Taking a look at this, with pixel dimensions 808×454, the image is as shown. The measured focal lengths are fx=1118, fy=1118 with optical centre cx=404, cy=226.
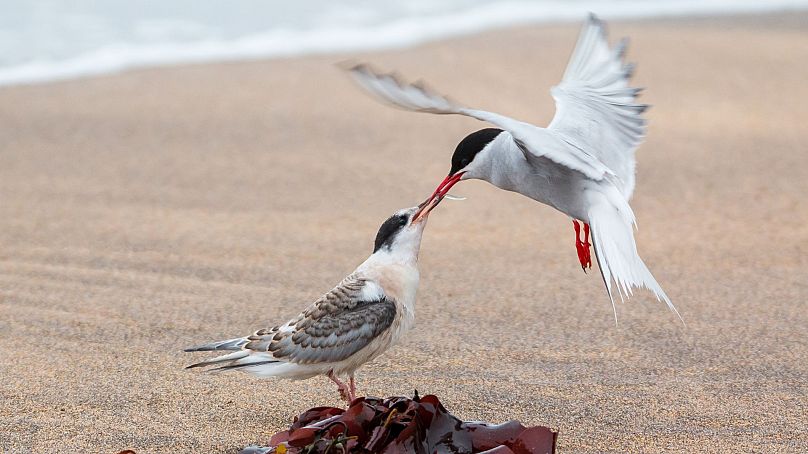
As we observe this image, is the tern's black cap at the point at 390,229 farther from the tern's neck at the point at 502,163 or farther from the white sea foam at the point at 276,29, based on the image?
the white sea foam at the point at 276,29

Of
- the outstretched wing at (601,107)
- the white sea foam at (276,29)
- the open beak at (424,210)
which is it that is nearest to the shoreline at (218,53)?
the white sea foam at (276,29)

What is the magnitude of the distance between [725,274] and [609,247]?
84.8 inches

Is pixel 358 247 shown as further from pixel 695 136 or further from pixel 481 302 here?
pixel 695 136

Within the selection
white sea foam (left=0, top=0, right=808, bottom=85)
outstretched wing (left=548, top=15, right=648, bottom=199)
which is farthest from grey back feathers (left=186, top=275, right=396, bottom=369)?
white sea foam (left=0, top=0, right=808, bottom=85)

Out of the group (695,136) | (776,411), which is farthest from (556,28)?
(776,411)

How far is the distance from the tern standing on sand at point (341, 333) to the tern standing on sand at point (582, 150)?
0.42 m

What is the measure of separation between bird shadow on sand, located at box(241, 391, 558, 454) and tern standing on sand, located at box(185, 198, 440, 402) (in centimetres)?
34

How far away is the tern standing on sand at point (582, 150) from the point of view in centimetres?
334

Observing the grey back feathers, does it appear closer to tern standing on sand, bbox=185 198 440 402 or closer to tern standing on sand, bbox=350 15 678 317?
tern standing on sand, bbox=185 198 440 402

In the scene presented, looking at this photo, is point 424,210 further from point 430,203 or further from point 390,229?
point 390,229

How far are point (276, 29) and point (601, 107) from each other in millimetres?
7695

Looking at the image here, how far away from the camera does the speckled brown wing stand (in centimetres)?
356

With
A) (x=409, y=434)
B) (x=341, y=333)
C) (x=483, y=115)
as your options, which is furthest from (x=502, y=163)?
(x=409, y=434)

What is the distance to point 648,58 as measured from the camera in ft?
31.0
